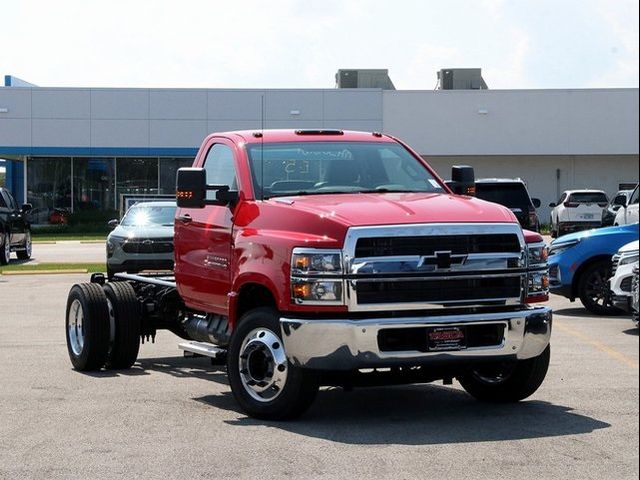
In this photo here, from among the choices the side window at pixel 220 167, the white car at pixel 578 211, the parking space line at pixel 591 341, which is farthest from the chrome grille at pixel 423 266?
the white car at pixel 578 211

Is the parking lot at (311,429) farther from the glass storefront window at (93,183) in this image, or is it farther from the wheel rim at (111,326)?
the glass storefront window at (93,183)

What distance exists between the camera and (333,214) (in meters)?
8.07

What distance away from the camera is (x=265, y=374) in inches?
330

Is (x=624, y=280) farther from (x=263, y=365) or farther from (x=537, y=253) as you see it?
(x=263, y=365)

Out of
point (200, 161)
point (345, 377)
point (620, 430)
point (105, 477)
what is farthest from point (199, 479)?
point (200, 161)

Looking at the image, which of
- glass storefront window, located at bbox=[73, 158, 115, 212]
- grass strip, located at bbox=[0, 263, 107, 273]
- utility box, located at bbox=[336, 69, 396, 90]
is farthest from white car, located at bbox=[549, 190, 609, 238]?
glass storefront window, located at bbox=[73, 158, 115, 212]

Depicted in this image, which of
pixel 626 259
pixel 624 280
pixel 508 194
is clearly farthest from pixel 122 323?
pixel 508 194

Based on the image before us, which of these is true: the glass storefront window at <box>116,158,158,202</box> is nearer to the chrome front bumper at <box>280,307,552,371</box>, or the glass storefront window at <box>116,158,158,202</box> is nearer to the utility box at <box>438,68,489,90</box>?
the utility box at <box>438,68,489,90</box>

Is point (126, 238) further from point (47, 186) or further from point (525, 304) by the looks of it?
point (47, 186)

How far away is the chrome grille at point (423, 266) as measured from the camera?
783cm

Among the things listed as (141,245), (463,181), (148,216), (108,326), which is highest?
(463,181)

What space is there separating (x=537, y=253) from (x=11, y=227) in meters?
24.5

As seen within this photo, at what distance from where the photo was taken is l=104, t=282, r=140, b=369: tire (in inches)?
429

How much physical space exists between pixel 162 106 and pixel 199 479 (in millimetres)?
52936
